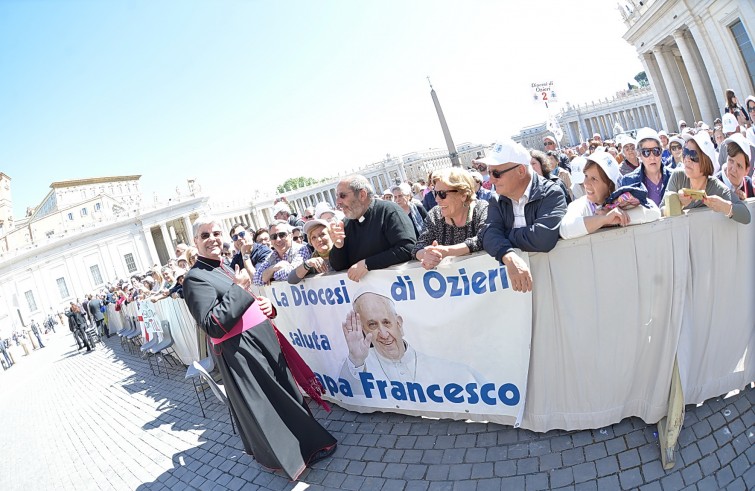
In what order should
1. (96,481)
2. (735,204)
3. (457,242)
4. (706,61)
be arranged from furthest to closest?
(706,61), (96,481), (457,242), (735,204)

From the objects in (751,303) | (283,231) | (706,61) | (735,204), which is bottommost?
(751,303)

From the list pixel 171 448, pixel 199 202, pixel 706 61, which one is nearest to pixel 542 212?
pixel 171 448

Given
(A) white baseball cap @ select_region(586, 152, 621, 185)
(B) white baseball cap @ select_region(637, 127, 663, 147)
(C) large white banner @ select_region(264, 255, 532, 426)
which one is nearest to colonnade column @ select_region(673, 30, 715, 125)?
(B) white baseball cap @ select_region(637, 127, 663, 147)

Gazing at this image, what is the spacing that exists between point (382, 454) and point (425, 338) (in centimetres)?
102

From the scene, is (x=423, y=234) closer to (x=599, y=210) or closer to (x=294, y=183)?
(x=599, y=210)

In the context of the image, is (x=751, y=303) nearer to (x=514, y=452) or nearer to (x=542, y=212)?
(x=542, y=212)

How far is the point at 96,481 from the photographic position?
4809 mm

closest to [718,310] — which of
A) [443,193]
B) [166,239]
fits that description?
[443,193]

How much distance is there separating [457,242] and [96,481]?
4.88 metres

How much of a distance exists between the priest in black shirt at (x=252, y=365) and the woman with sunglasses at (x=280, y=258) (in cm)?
113

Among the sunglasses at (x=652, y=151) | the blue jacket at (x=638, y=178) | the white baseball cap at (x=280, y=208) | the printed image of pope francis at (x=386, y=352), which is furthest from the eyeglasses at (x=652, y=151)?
the white baseball cap at (x=280, y=208)

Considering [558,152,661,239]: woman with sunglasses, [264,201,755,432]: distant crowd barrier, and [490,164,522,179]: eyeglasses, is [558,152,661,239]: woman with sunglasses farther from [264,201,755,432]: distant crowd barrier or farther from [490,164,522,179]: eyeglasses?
[490,164,522,179]: eyeglasses

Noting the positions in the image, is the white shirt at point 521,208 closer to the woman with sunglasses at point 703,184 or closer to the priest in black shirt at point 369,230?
the woman with sunglasses at point 703,184

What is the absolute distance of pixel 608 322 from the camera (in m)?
2.76
